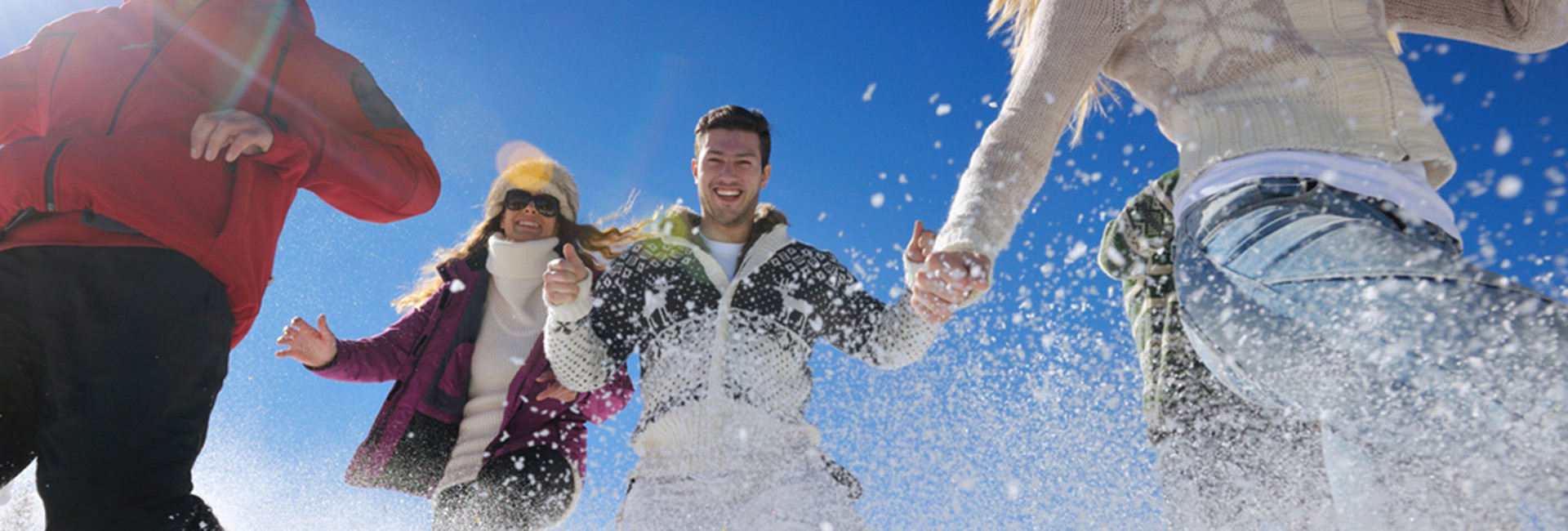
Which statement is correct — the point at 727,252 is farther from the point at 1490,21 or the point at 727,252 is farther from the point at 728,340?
the point at 1490,21

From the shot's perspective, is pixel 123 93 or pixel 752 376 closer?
pixel 123 93

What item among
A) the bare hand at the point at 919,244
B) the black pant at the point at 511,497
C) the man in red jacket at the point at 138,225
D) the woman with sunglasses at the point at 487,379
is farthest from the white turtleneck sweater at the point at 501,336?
the bare hand at the point at 919,244

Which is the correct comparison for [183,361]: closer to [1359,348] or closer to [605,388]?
[605,388]

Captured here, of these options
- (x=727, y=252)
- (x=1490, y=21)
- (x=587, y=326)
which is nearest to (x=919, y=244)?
(x=727, y=252)

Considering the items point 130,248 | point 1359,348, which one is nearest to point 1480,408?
point 1359,348

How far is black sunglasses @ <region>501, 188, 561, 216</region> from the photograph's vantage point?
171 inches

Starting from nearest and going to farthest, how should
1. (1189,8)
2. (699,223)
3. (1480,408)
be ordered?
(1480,408), (1189,8), (699,223)

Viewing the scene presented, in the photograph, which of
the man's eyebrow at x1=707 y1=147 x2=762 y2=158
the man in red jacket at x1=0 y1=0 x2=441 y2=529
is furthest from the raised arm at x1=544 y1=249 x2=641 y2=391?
the man in red jacket at x1=0 y1=0 x2=441 y2=529

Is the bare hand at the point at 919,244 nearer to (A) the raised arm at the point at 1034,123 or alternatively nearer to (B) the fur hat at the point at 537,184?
(A) the raised arm at the point at 1034,123

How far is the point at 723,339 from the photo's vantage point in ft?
10.2

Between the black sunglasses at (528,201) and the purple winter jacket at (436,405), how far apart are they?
0.52 metres

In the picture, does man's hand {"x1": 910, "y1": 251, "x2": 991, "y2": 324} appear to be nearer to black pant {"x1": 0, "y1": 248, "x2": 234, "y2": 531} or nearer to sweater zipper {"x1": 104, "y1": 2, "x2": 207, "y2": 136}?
black pant {"x1": 0, "y1": 248, "x2": 234, "y2": 531}

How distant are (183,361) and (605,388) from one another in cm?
175

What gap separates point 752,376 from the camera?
302 cm
